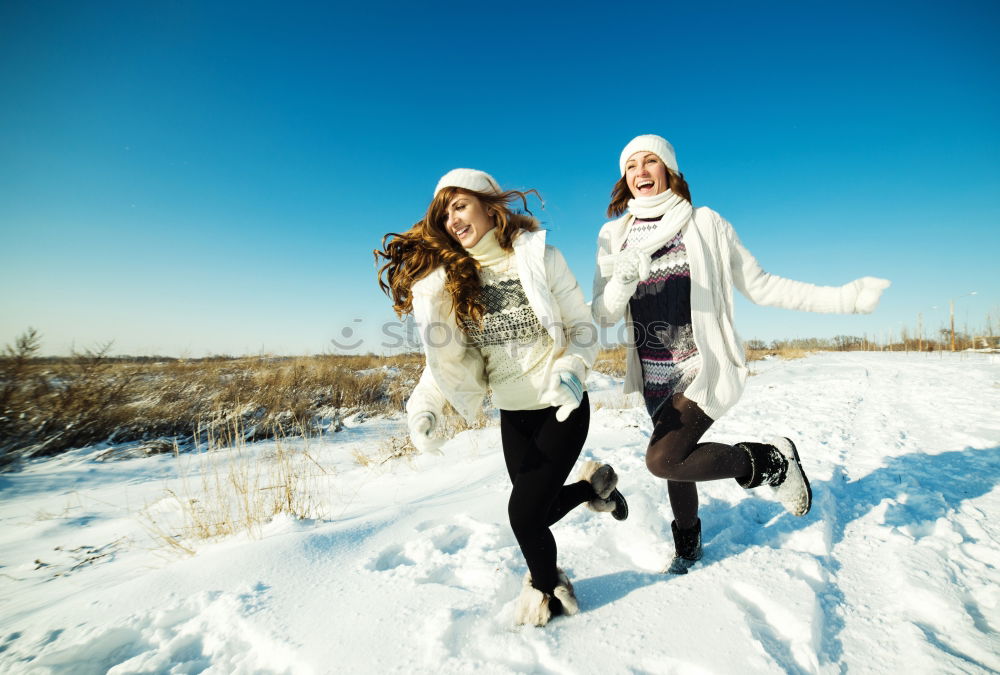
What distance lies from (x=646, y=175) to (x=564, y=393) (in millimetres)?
1307

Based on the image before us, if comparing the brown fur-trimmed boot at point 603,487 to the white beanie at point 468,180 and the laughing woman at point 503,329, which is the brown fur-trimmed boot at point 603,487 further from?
the white beanie at point 468,180

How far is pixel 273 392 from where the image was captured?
846 cm

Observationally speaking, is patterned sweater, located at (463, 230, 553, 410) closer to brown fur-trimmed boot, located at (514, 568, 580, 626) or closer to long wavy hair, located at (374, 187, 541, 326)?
long wavy hair, located at (374, 187, 541, 326)

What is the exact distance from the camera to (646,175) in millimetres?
2152

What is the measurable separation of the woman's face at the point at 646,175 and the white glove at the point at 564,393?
1171mm

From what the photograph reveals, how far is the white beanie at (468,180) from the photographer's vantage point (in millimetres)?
1947

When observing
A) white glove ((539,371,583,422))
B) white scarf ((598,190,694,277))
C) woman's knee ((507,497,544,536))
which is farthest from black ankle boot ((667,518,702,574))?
white scarf ((598,190,694,277))

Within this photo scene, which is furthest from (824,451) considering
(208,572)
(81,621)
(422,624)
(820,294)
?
(81,621)

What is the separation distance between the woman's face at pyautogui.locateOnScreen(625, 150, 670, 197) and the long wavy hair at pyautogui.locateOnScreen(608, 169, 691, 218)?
0.13 feet

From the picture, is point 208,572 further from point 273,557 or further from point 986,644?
point 986,644

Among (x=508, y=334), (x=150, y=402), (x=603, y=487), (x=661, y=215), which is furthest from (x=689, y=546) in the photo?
(x=150, y=402)

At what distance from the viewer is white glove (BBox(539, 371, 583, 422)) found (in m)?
1.62

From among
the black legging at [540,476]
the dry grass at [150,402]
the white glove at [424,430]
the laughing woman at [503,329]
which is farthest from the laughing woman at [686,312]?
the dry grass at [150,402]

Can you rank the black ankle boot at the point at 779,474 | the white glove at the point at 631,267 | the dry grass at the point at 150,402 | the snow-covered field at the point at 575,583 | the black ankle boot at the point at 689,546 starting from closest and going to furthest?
the snow-covered field at the point at 575,583, the white glove at the point at 631,267, the black ankle boot at the point at 779,474, the black ankle boot at the point at 689,546, the dry grass at the point at 150,402
